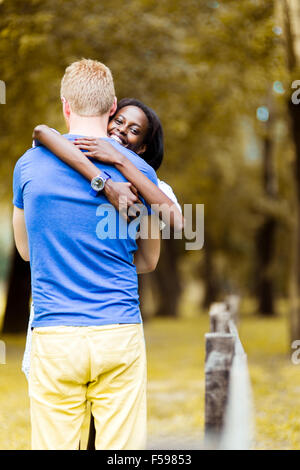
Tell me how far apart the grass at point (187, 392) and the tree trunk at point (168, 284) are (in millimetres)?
10531

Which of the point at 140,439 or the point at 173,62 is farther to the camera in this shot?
the point at 173,62

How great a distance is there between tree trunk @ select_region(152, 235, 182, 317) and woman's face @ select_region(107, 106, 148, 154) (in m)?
25.0

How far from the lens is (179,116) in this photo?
47.2 ft

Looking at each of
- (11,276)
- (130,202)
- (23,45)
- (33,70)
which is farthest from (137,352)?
(11,276)

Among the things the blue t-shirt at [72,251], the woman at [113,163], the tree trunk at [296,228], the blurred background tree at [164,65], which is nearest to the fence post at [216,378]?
the woman at [113,163]

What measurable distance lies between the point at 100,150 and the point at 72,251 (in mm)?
430

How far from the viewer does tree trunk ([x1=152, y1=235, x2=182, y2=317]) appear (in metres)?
28.9

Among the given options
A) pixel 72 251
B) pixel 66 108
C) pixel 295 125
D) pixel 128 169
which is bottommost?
pixel 72 251

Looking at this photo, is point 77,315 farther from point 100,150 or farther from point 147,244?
point 100,150

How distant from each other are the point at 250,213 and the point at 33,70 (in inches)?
633

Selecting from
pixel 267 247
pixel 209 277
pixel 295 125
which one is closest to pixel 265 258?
pixel 267 247

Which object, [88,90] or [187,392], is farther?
[187,392]

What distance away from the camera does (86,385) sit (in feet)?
8.41

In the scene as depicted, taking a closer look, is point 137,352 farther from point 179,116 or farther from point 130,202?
point 179,116
